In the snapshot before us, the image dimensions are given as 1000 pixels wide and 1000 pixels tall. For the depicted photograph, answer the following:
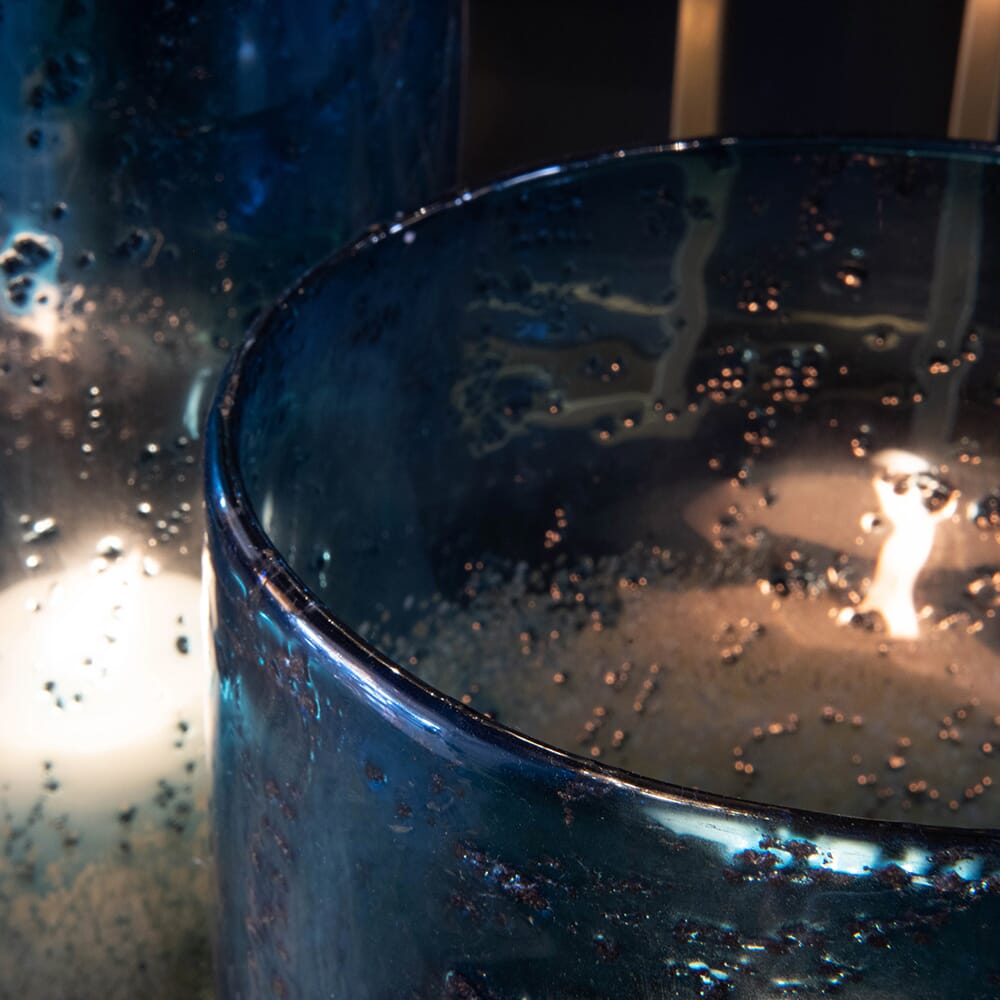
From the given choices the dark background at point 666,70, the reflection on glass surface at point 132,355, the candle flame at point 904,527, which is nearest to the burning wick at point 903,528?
the candle flame at point 904,527

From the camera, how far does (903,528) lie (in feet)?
1.03

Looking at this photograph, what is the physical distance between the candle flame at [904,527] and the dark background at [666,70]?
14.9 inches

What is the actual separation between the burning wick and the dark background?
38 centimetres

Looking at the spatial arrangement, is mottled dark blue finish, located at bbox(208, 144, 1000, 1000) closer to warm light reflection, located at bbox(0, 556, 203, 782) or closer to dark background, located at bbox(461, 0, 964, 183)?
warm light reflection, located at bbox(0, 556, 203, 782)

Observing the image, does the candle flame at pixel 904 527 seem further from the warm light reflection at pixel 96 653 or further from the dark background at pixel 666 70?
the dark background at pixel 666 70

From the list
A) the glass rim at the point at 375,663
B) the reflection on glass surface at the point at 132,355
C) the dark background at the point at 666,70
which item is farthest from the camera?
the dark background at the point at 666,70

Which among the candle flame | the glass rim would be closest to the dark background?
the candle flame

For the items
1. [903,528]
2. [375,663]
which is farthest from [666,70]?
[375,663]

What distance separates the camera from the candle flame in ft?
1.01

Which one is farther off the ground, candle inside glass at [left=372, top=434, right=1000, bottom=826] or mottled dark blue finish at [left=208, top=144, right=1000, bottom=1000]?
mottled dark blue finish at [left=208, top=144, right=1000, bottom=1000]

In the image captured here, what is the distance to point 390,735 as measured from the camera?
12cm

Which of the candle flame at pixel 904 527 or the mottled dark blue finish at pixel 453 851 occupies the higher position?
the mottled dark blue finish at pixel 453 851

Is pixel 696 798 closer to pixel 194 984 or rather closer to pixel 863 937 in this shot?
pixel 863 937

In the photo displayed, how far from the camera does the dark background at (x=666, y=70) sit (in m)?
0.68
